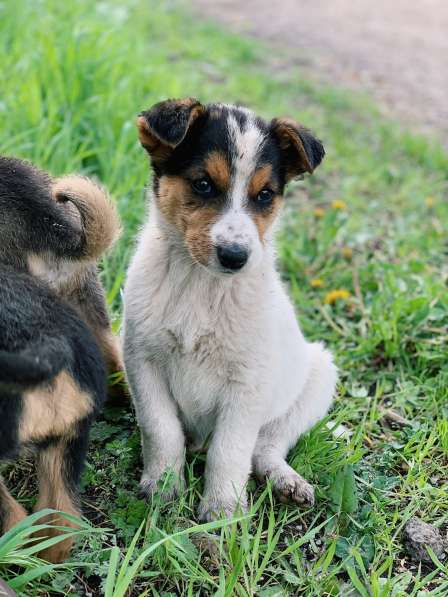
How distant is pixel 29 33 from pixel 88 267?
13.4 feet

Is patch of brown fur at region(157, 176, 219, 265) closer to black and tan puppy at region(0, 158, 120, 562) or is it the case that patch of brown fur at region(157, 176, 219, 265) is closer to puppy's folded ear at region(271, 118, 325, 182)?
black and tan puppy at region(0, 158, 120, 562)

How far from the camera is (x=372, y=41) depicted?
1212cm

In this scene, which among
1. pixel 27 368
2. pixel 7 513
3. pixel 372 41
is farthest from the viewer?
pixel 372 41

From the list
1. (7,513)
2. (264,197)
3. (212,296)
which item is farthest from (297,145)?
(7,513)

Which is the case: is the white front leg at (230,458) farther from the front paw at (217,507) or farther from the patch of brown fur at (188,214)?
the patch of brown fur at (188,214)

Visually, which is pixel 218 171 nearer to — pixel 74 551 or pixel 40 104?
pixel 74 551

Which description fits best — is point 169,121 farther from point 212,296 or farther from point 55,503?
point 55,503

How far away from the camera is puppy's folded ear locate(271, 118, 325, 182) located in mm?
3658

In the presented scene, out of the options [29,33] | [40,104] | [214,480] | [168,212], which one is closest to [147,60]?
[29,33]

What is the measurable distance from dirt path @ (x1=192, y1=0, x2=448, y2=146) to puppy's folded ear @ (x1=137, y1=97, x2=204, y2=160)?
610cm

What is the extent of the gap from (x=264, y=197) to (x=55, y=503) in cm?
159

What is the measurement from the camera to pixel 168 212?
3613 mm

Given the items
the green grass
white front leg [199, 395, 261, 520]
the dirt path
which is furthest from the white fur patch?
the dirt path

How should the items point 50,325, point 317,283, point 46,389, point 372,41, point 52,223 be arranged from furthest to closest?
point 372,41, point 317,283, point 52,223, point 50,325, point 46,389
